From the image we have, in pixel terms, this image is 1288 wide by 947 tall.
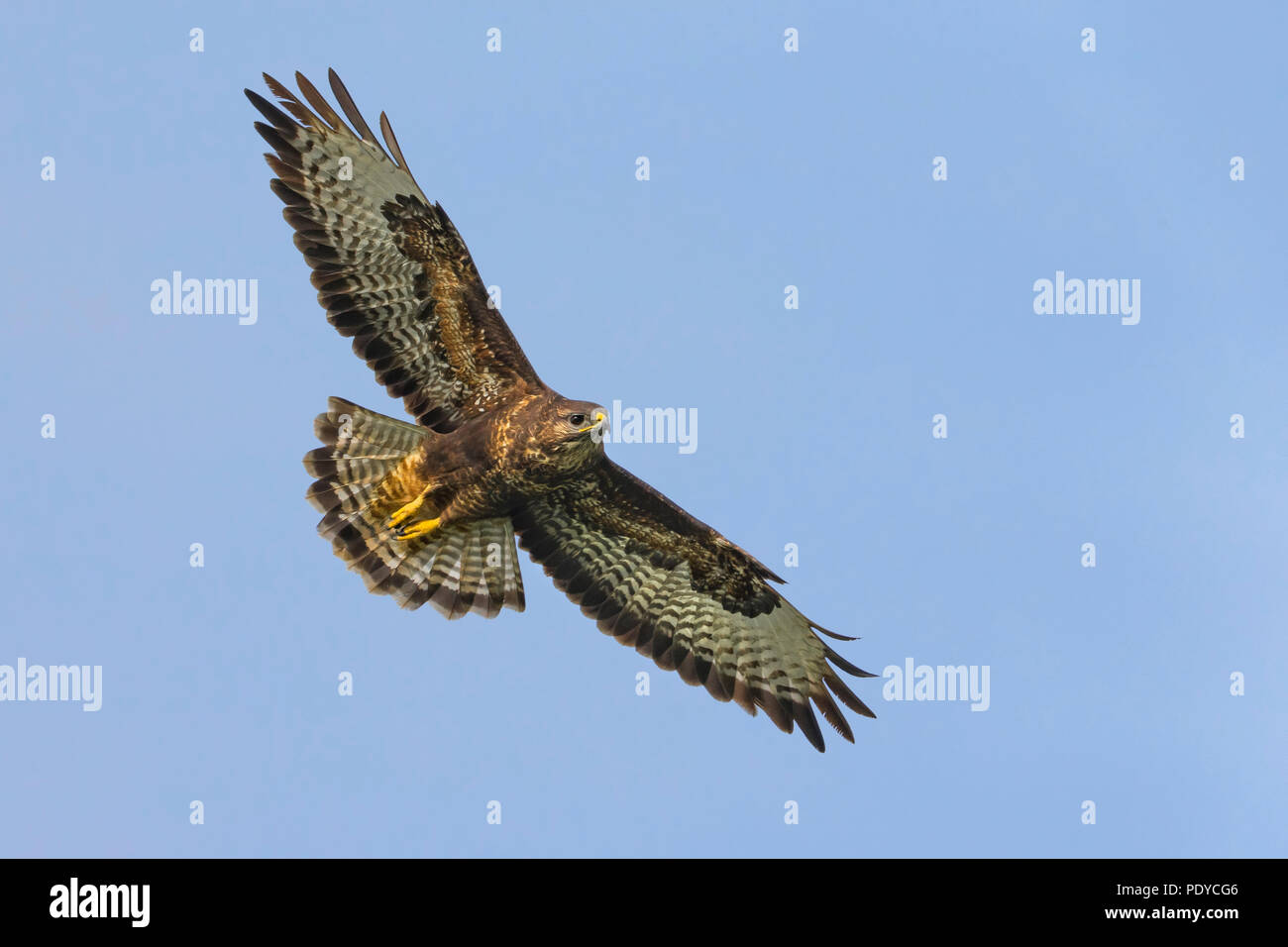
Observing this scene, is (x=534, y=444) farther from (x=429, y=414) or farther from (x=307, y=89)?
(x=307, y=89)

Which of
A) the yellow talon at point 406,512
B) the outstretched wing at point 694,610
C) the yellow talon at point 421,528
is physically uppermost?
the yellow talon at point 406,512

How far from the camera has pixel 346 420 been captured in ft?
54.5

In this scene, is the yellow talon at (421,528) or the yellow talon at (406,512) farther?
the yellow talon at (421,528)

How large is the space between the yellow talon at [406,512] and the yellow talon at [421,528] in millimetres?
144

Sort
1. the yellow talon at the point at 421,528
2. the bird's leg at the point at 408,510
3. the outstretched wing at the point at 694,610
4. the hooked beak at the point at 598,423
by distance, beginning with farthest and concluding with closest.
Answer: the outstretched wing at the point at 694,610, the yellow talon at the point at 421,528, the bird's leg at the point at 408,510, the hooked beak at the point at 598,423

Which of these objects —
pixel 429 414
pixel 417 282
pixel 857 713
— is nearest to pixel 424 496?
pixel 429 414

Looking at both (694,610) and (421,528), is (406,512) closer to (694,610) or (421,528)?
(421,528)

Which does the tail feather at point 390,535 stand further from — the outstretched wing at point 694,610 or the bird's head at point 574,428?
the bird's head at point 574,428

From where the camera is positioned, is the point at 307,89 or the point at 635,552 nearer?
the point at 307,89

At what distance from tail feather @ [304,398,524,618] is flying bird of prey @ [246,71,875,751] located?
18 millimetres

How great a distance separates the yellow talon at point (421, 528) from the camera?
16.8 metres

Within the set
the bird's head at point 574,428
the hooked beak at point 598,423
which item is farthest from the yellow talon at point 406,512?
the hooked beak at point 598,423
